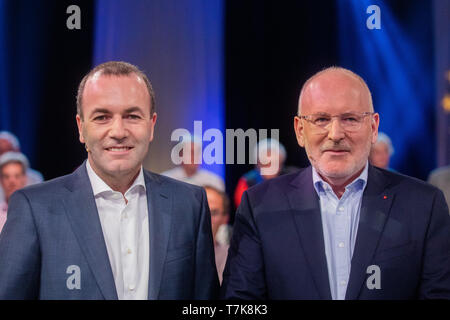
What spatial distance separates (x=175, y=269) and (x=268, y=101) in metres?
2.46

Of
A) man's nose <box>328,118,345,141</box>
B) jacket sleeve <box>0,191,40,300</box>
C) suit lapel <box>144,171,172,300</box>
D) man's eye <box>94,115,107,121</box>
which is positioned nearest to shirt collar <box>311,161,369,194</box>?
man's nose <box>328,118,345,141</box>

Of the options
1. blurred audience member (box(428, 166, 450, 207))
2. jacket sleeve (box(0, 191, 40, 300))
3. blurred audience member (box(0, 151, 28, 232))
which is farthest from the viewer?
blurred audience member (box(0, 151, 28, 232))

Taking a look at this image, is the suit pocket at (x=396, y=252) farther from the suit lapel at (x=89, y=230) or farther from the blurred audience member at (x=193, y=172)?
the blurred audience member at (x=193, y=172)

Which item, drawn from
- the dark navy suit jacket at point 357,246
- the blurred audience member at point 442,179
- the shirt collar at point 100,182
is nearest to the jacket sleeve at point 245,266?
the dark navy suit jacket at point 357,246

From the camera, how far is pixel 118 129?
1956mm

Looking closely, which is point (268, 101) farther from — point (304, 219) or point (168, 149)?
point (304, 219)

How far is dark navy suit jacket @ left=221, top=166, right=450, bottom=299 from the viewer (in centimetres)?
199

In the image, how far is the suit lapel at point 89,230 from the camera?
1898 millimetres

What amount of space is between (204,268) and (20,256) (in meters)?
0.63

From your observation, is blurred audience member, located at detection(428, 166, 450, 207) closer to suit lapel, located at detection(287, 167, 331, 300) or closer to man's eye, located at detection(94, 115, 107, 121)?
suit lapel, located at detection(287, 167, 331, 300)

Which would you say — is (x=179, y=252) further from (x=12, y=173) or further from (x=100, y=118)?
(x=12, y=173)

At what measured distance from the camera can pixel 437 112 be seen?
6.09 m

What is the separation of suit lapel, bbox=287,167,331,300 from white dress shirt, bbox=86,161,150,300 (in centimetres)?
55

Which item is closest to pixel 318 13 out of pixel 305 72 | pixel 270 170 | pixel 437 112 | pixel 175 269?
pixel 305 72
